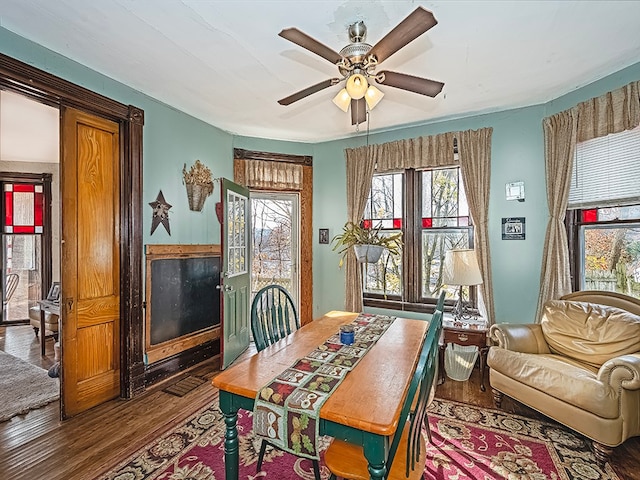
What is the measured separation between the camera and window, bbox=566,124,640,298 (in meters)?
2.78

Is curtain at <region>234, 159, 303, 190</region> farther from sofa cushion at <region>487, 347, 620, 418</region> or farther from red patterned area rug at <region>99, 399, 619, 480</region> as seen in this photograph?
sofa cushion at <region>487, 347, 620, 418</region>

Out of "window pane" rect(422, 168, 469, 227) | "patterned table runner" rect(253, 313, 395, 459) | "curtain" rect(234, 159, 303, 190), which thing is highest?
"curtain" rect(234, 159, 303, 190)

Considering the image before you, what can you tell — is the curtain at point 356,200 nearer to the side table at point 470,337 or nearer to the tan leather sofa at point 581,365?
the side table at point 470,337

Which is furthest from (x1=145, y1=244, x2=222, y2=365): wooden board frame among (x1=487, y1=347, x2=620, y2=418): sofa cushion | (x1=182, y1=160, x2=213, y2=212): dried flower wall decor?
(x1=487, y1=347, x2=620, y2=418): sofa cushion

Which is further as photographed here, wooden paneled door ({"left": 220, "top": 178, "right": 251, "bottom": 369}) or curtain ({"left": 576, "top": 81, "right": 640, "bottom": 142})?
wooden paneled door ({"left": 220, "top": 178, "right": 251, "bottom": 369})

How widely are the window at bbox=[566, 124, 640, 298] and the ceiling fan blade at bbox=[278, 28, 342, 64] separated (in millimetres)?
2633

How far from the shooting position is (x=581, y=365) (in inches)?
101

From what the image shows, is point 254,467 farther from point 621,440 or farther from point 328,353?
point 621,440

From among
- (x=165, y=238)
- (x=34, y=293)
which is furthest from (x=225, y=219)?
(x=34, y=293)

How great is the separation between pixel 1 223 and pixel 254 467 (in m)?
6.30

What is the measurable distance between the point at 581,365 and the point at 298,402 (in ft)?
7.96

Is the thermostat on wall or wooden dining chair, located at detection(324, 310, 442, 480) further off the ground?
the thermostat on wall

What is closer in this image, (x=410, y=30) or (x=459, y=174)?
(x=410, y=30)

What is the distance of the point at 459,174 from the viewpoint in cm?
384
